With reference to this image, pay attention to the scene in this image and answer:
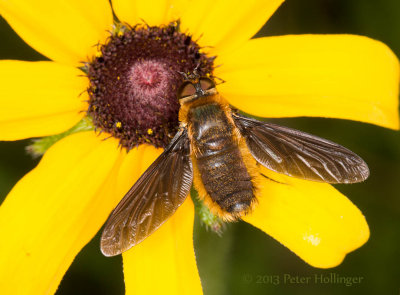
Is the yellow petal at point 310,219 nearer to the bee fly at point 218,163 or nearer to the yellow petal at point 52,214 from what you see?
the bee fly at point 218,163

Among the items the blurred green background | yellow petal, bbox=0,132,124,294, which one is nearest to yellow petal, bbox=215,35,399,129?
yellow petal, bbox=0,132,124,294

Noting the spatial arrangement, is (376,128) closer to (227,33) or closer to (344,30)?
(344,30)

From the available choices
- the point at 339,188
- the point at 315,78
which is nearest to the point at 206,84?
the point at 315,78

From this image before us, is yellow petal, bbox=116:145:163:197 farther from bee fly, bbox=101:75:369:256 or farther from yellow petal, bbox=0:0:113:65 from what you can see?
yellow petal, bbox=0:0:113:65

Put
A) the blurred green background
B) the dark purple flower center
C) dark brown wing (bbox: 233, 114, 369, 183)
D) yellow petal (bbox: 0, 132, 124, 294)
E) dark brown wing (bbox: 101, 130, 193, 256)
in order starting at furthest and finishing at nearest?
1. the blurred green background
2. the dark purple flower center
3. yellow petal (bbox: 0, 132, 124, 294)
4. dark brown wing (bbox: 233, 114, 369, 183)
5. dark brown wing (bbox: 101, 130, 193, 256)

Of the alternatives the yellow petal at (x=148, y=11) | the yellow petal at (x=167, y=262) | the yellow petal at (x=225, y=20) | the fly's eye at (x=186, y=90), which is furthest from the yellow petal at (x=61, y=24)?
the yellow petal at (x=167, y=262)

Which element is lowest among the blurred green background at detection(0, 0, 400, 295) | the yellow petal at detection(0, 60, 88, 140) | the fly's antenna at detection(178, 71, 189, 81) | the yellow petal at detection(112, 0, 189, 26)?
the blurred green background at detection(0, 0, 400, 295)

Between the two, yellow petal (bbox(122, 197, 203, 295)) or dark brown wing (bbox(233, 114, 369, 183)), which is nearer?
dark brown wing (bbox(233, 114, 369, 183))

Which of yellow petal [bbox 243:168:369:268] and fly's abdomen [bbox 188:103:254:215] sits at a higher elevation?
fly's abdomen [bbox 188:103:254:215]
